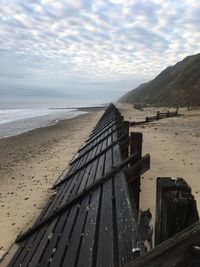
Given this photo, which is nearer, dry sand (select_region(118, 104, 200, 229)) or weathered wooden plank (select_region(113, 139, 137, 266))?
weathered wooden plank (select_region(113, 139, 137, 266))

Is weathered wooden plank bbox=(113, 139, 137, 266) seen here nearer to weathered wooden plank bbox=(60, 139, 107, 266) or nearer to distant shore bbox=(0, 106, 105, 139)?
weathered wooden plank bbox=(60, 139, 107, 266)

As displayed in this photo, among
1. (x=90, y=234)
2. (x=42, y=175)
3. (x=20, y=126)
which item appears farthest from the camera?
(x=20, y=126)

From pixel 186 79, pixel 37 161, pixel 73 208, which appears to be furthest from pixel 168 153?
pixel 186 79

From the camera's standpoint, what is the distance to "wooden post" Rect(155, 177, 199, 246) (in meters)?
1.95

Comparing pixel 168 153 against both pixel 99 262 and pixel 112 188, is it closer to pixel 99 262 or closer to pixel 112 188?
pixel 112 188

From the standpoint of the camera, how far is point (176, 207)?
1.95m

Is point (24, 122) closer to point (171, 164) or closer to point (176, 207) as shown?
point (171, 164)

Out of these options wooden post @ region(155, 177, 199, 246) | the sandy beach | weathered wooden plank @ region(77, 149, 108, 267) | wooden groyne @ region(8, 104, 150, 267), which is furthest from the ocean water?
wooden post @ region(155, 177, 199, 246)

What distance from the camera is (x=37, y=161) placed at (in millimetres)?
14289

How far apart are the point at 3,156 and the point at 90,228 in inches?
549

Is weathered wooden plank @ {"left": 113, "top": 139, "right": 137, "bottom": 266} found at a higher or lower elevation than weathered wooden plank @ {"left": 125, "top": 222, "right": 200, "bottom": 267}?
lower

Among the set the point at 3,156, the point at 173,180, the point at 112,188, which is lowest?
the point at 3,156

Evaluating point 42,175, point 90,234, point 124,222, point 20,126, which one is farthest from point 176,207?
point 20,126

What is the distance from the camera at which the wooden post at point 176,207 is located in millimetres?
1947
